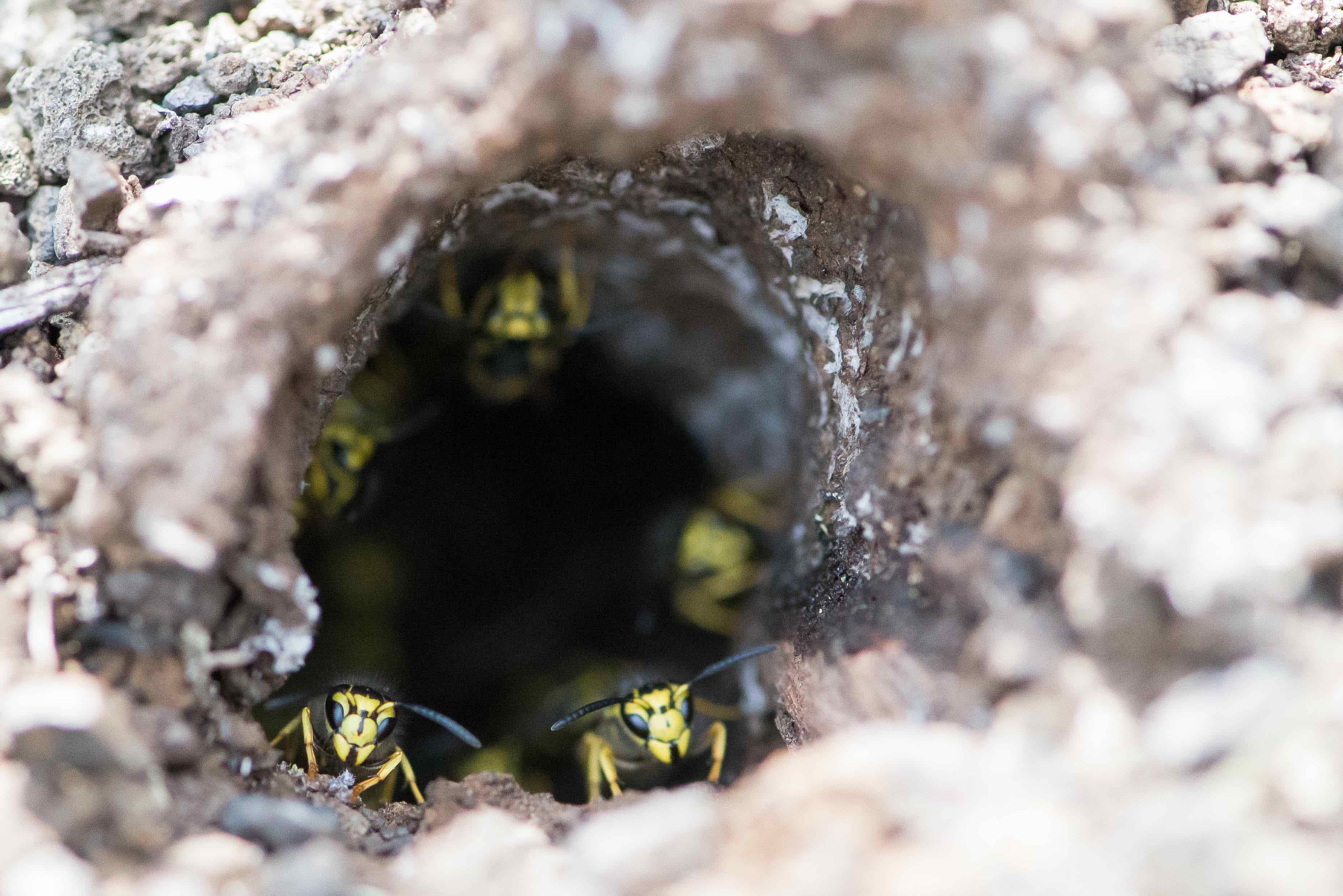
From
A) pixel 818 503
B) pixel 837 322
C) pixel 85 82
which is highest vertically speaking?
pixel 85 82

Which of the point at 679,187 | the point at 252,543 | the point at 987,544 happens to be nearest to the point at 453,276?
the point at 679,187

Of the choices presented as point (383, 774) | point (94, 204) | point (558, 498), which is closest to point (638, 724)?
point (383, 774)

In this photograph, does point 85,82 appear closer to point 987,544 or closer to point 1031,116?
point 1031,116

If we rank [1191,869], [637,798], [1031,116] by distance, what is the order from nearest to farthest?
[1191,869] → [1031,116] → [637,798]

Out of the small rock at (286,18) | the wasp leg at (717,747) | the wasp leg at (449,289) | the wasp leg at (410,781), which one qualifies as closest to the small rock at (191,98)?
the small rock at (286,18)

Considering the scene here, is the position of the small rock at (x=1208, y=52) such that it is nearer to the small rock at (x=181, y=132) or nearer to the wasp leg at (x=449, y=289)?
the wasp leg at (x=449, y=289)

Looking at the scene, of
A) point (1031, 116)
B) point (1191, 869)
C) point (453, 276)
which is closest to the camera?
point (1191, 869)

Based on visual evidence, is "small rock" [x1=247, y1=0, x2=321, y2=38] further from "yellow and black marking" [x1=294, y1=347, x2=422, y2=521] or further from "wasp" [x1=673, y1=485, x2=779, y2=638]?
"wasp" [x1=673, y1=485, x2=779, y2=638]

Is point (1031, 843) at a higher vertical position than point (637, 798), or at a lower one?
higher

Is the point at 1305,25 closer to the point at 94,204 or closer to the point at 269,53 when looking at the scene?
the point at 269,53
